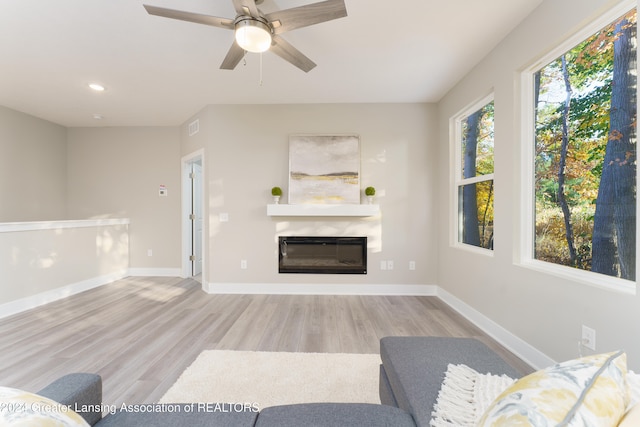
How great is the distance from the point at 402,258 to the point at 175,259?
12.4 ft

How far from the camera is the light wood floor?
6.57 feet

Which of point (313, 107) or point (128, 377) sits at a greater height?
point (313, 107)

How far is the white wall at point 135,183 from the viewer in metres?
4.79

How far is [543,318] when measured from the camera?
2.01 metres

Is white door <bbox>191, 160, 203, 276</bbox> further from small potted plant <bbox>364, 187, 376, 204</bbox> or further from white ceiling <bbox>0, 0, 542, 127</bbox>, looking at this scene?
small potted plant <bbox>364, 187, 376, 204</bbox>

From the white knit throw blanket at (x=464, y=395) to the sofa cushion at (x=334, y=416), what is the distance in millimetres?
114

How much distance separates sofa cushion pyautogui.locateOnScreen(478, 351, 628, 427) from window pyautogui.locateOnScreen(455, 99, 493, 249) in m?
2.41

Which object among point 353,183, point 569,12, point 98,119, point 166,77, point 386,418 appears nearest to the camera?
point 386,418

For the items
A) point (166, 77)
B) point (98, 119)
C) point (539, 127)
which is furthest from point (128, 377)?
point (98, 119)

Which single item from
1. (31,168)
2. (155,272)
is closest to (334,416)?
(155,272)

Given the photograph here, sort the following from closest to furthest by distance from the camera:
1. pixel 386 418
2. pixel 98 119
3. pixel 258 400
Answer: pixel 386 418, pixel 258 400, pixel 98 119

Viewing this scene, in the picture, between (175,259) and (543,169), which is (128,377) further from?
(543,169)

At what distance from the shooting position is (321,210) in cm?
375

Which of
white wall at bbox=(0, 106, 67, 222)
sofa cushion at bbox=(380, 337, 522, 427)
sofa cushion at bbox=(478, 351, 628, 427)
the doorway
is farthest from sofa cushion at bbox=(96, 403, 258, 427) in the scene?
white wall at bbox=(0, 106, 67, 222)
